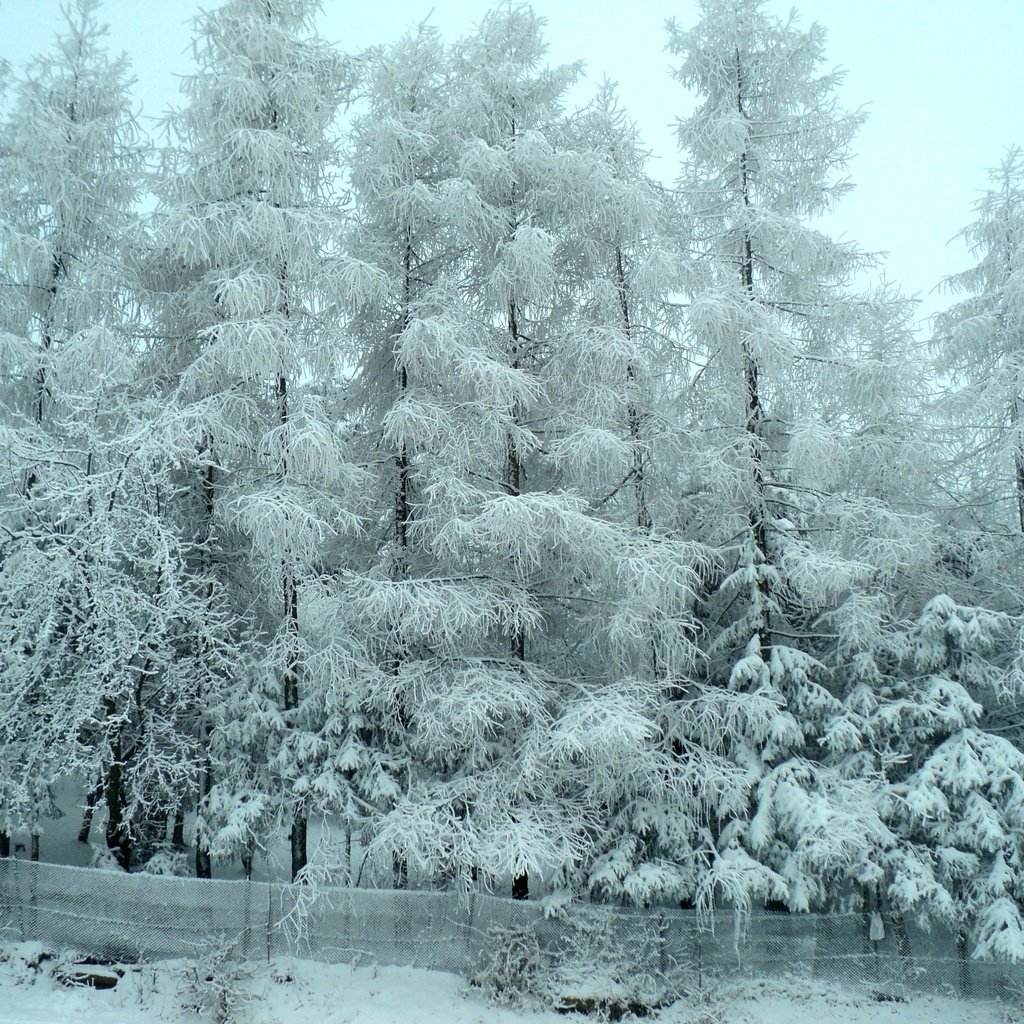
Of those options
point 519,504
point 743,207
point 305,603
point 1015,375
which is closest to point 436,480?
point 519,504

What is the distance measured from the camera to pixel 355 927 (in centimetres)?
934

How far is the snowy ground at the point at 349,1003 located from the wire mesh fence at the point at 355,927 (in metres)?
0.22

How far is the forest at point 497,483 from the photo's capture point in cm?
902

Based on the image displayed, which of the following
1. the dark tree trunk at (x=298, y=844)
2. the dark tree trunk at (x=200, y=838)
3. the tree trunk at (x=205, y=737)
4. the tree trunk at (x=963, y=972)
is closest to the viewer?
the tree trunk at (x=205, y=737)

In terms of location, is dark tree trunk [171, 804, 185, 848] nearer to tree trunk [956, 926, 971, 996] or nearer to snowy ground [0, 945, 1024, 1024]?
snowy ground [0, 945, 1024, 1024]

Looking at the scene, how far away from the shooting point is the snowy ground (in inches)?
325

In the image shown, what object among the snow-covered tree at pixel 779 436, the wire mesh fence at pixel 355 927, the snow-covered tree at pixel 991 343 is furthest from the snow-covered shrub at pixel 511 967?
the snow-covered tree at pixel 991 343

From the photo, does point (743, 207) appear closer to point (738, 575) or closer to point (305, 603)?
point (738, 575)

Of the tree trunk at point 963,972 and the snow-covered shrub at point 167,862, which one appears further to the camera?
the snow-covered shrub at point 167,862

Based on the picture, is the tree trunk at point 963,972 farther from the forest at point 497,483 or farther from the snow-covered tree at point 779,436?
the snow-covered tree at point 779,436

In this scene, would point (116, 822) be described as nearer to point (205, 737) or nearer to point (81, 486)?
point (205, 737)

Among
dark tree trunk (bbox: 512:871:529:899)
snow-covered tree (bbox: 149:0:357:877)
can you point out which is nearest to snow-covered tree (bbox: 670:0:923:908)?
dark tree trunk (bbox: 512:871:529:899)

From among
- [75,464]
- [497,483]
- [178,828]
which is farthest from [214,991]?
[497,483]

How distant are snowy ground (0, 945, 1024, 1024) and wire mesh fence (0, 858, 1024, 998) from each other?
0.22 meters
